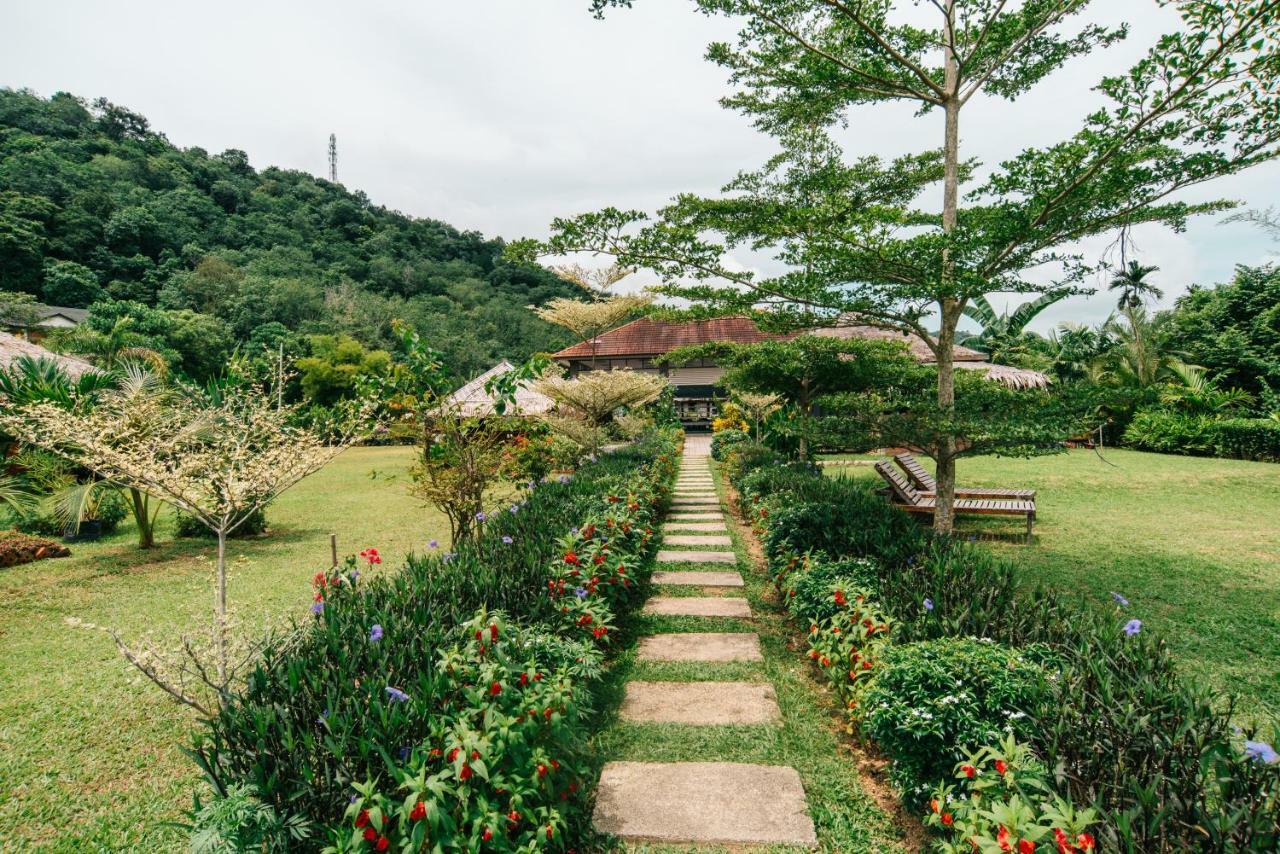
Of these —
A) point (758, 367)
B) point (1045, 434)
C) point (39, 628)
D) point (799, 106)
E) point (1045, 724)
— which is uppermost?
point (799, 106)

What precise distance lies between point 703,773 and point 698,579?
3265 millimetres

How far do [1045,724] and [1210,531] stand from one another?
915 cm

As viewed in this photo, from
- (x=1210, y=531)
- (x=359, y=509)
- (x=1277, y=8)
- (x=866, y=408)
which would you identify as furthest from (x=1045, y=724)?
(x=359, y=509)

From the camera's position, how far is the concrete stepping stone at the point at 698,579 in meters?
6.11

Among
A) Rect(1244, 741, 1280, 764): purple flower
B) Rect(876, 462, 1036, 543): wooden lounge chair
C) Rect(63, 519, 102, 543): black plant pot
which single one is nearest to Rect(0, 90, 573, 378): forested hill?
Rect(63, 519, 102, 543): black plant pot

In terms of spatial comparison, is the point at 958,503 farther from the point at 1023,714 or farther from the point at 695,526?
the point at 1023,714

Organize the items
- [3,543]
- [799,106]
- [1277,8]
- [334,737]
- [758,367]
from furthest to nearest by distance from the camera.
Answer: [758,367], [799,106], [3,543], [1277,8], [334,737]

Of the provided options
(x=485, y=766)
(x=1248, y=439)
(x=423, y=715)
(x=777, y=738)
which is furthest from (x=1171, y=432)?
(x=423, y=715)

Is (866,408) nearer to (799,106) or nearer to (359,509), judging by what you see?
(799,106)

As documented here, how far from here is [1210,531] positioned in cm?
834

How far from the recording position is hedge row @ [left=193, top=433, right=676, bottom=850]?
1.91 m

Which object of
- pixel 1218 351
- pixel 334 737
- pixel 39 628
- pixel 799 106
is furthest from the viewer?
pixel 1218 351

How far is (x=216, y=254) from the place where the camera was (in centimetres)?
4522

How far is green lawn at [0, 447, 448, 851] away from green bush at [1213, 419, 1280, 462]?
21338mm
